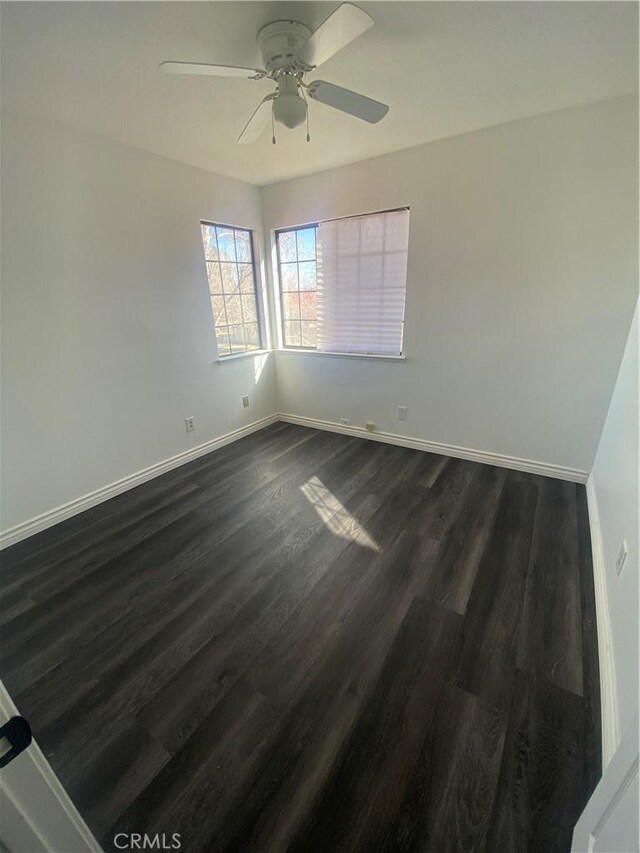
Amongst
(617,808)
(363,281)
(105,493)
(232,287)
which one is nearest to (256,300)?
(232,287)

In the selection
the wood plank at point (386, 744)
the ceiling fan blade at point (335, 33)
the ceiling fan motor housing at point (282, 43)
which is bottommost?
the wood plank at point (386, 744)

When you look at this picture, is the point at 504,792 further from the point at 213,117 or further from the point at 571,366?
the point at 213,117

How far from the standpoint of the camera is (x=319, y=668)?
54.6 inches

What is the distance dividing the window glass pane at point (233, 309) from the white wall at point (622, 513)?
303cm

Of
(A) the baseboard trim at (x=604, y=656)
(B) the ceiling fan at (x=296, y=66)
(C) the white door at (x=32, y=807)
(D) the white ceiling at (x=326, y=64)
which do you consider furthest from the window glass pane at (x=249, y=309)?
(C) the white door at (x=32, y=807)

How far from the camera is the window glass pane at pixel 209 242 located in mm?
2977

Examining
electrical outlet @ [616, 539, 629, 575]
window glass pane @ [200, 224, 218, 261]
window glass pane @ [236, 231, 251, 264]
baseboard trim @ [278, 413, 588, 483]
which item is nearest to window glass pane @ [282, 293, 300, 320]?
window glass pane @ [236, 231, 251, 264]

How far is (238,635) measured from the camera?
1.53 m

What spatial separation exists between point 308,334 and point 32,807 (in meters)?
3.48

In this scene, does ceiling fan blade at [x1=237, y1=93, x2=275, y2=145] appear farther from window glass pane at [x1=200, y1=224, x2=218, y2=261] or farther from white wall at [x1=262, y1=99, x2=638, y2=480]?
window glass pane at [x1=200, y1=224, x2=218, y2=261]

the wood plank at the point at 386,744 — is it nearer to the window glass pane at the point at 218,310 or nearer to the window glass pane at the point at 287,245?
the window glass pane at the point at 218,310

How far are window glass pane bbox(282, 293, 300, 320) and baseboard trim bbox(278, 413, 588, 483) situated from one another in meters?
1.09

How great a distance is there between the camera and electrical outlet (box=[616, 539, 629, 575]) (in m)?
1.39

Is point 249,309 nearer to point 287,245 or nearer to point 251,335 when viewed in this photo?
point 251,335
